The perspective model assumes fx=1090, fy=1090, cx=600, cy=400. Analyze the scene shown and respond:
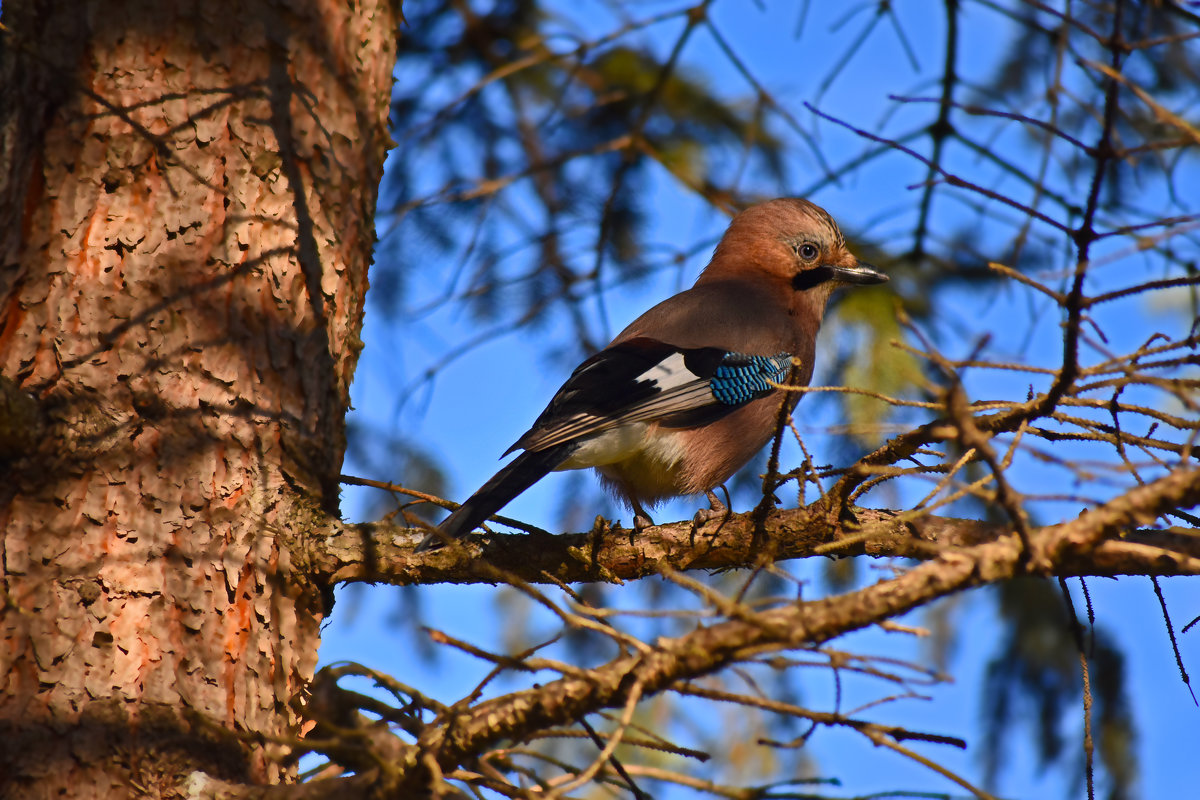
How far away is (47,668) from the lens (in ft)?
7.06

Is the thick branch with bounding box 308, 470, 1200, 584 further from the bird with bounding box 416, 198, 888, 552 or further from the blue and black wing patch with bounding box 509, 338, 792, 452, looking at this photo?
the blue and black wing patch with bounding box 509, 338, 792, 452

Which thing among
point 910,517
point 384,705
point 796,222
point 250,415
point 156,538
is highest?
point 796,222

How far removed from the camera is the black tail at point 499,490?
2.68 meters

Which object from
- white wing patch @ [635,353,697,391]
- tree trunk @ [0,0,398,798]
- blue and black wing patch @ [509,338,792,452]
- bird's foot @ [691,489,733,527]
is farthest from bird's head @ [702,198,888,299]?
tree trunk @ [0,0,398,798]

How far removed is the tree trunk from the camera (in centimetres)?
218

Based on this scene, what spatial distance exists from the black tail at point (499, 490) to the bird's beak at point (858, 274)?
168 cm

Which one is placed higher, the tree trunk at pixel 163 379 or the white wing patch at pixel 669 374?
the white wing patch at pixel 669 374

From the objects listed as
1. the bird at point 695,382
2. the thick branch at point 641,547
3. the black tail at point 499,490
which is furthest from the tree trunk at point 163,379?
the bird at point 695,382

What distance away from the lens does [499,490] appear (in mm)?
2945

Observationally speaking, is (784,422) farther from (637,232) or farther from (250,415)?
(637,232)

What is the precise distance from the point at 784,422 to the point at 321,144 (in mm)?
1435

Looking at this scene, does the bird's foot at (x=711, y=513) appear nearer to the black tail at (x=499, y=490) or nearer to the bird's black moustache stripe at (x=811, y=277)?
the black tail at (x=499, y=490)

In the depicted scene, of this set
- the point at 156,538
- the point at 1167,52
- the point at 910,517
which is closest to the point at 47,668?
the point at 156,538

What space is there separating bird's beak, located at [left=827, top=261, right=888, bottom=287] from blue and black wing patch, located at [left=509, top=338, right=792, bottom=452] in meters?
0.63
